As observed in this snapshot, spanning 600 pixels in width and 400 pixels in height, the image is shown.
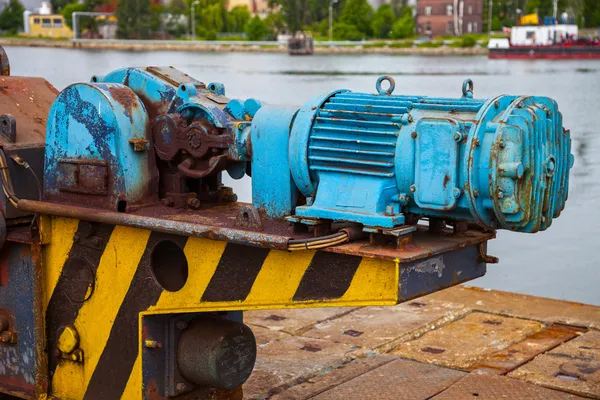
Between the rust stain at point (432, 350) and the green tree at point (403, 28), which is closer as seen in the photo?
the rust stain at point (432, 350)

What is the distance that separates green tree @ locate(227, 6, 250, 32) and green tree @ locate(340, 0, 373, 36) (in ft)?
12.1

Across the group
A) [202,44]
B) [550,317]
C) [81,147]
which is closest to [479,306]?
[550,317]

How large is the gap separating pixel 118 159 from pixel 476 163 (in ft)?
4.35

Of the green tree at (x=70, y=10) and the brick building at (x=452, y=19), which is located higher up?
the brick building at (x=452, y=19)

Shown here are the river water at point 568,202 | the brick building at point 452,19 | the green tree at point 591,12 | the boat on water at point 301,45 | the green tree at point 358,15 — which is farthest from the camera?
the brick building at point 452,19

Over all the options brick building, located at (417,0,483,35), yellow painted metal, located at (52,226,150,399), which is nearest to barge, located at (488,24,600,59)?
brick building, located at (417,0,483,35)

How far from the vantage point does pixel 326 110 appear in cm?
332

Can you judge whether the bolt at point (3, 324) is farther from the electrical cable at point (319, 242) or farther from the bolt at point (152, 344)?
the electrical cable at point (319, 242)

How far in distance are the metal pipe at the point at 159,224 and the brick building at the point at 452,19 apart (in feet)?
153

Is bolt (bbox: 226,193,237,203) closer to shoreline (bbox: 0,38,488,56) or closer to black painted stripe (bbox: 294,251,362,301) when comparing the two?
black painted stripe (bbox: 294,251,362,301)

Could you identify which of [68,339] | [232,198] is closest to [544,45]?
[232,198]

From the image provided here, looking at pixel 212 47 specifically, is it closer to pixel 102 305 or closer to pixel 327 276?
pixel 102 305

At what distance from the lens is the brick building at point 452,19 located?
163ft

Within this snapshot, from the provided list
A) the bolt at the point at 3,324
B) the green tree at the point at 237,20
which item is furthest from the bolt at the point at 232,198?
the green tree at the point at 237,20
